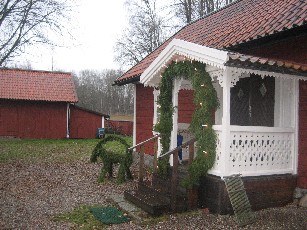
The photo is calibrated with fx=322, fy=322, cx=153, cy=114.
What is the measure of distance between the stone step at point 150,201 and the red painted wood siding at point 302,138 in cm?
292

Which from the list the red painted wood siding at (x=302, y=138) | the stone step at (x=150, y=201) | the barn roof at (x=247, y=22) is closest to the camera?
the stone step at (x=150, y=201)

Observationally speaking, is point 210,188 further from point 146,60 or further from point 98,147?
point 146,60

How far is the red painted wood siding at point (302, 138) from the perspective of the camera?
686 cm

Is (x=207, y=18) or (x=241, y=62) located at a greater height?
(x=207, y=18)

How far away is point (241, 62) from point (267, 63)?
0.52 metres

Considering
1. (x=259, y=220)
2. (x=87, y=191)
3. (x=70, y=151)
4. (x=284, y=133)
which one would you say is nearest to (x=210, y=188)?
(x=259, y=220)

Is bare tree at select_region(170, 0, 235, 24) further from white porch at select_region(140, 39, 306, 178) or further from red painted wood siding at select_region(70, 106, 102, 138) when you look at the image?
white porch at select_region(140, 39, 306, 178)

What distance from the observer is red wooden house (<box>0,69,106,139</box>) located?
22969 mm

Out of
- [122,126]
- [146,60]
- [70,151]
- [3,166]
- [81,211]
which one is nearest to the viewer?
[81,211]

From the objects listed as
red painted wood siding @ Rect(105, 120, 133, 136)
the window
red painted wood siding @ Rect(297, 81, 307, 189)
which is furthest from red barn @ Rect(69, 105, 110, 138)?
red painted wood siding @ Rect(297, 81, 307, 189)

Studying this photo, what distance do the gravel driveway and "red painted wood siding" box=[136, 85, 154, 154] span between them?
214 centimetres

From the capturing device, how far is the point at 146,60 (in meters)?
13.4

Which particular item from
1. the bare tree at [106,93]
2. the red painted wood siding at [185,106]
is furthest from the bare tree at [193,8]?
the bare tree at [106,93]

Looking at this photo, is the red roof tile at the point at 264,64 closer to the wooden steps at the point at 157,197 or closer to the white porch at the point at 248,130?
the white porch at the point at 248,130
